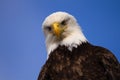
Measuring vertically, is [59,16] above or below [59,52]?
above

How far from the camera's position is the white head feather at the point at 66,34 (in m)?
6.40

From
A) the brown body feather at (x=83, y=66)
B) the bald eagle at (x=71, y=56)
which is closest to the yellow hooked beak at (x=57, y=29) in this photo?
the bald eagle at (x=71, y=56)

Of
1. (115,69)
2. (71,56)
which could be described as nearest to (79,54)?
(71,56)

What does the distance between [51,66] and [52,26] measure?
600 mm

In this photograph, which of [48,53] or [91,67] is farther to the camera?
[48,53]

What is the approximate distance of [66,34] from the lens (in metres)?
6.50

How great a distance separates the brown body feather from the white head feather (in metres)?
0.21

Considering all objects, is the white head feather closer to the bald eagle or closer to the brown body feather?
the bald eagle

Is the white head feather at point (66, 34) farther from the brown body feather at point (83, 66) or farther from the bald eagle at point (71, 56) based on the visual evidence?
the brown body feather at point (83, 66)

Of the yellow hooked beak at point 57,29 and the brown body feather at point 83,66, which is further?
the yellow hooked beak at point 57,29

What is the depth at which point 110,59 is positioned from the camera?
19.4 ft

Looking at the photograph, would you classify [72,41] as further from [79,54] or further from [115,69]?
[115,69]

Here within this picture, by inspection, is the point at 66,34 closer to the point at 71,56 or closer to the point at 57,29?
the point at 57,29

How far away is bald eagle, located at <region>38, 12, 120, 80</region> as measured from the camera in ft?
19.1
